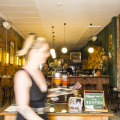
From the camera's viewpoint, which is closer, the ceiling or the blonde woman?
the blonde woman

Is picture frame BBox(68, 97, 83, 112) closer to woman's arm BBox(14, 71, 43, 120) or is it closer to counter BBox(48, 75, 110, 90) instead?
woman's arm BBox(14, 71, 43, 120)

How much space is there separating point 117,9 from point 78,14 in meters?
1.54

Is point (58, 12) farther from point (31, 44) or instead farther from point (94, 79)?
point (31, 44)

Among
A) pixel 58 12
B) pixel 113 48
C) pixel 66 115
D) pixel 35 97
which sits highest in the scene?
pixel 58 12

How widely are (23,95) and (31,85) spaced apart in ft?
0.35

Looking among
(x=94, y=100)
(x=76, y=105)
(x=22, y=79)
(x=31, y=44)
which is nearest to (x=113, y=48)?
(x=94, y=100)

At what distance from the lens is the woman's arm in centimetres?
140

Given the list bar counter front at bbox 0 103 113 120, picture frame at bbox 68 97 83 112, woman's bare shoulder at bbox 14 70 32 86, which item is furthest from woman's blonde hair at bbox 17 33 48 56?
picture frame at bbox 68 97 83 112

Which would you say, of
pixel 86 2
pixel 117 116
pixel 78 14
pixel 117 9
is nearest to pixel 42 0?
pixel 86 2

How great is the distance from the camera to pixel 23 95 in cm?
140

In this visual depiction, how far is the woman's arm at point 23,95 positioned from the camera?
4.58ft

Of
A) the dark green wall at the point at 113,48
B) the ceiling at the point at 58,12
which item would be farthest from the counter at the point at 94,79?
the ceiling at the point at 58,12

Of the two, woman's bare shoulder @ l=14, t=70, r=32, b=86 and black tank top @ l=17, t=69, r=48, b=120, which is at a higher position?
woman's bare shoulder @ l=14, t=70, r=32, b=86

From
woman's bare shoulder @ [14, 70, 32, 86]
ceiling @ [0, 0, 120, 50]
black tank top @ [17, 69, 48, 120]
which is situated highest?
ceiling @ [0, 0, 120, 50]
